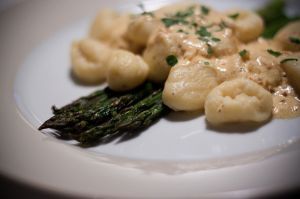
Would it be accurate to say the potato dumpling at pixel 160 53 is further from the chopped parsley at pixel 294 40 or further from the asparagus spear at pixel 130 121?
the chopped parsley at pixel 294 40

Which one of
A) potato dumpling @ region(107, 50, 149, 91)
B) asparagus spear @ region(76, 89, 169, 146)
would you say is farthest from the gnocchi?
asparagus spear @ region(76, 89, 169, 146)

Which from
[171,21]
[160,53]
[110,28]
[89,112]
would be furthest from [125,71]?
[110,28]

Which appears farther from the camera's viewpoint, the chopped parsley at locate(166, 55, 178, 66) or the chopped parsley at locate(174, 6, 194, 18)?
the chopped parsley at locate(174, 6, 194, 18)

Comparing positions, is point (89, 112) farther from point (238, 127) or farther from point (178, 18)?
point (178, 18)

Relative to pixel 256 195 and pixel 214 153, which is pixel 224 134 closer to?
pixel 214 153

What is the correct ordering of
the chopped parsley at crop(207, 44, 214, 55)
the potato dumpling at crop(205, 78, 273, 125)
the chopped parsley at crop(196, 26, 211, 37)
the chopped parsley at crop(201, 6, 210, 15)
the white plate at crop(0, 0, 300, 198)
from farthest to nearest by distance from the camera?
the chopped parsley at crop(201, 6, 210, 15) → the chopped parsley at crop(196, 26, 211, 37) → the chopped parsley at crop(207, 44, 214, 55) → the potato dumpling at crop(205, 78, 273, 125) → the white plate at crop(0, 0, 300, 198)

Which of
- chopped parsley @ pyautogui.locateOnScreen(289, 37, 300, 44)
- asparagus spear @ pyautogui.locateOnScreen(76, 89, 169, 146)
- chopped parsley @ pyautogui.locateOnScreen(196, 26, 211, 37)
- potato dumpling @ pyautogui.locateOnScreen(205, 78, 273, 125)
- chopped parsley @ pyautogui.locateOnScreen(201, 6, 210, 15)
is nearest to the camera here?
potato dumpling @ pyautogui.locateOnScreen(205, 78, 273, 125)

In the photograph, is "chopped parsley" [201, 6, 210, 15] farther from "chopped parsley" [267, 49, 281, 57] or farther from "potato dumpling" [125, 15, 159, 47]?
"chopped parsley" [267, 49, 281, 57]
